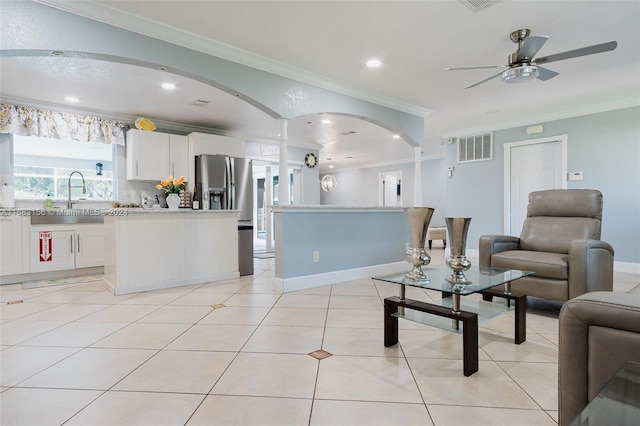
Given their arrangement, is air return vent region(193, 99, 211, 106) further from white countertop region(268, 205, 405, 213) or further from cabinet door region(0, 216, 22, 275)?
cabinet door region(0, 216, 22, 275)

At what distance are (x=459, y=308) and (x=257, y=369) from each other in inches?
43.1

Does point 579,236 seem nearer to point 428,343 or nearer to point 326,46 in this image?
point 428,343

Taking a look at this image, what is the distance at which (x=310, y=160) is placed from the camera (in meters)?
7.29

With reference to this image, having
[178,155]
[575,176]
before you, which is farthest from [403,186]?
[178,155]

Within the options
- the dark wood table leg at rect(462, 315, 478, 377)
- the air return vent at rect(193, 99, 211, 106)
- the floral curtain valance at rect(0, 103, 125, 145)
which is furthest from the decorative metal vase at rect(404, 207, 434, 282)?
the floral curtain valance at rect(0, 103, 125, 145)

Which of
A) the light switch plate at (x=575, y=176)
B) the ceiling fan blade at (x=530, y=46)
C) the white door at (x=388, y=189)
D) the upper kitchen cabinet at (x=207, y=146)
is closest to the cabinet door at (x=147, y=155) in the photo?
the upper kitchen cabinet at (x=207, y=146)

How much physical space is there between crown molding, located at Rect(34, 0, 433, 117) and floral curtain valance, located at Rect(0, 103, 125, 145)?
9.30 feet

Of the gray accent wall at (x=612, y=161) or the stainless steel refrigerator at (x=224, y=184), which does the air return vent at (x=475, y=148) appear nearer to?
the gray accent wall at (x=612, y=161)

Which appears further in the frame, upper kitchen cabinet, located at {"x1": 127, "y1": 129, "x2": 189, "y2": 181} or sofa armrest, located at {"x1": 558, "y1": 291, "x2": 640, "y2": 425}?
upper kitchen cabinet, located at {"x1": 127, "y1": 129, "x2": 189, "y2": 181}

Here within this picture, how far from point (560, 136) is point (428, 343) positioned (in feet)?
15.3

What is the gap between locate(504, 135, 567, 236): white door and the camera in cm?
512

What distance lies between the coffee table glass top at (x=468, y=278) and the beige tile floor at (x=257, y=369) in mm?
392

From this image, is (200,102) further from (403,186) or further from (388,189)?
(388,189)

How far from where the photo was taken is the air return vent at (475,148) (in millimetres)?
5859
